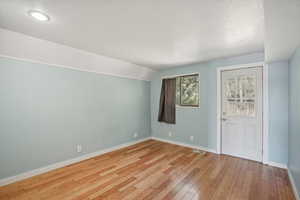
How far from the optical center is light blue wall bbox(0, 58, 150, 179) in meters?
2.15

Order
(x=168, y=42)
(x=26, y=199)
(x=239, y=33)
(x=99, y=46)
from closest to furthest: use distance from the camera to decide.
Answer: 1. (x=26, y=199)
2. (x=239, y=33)
3. (x=168, y=42)
4. (x=99, y=46)

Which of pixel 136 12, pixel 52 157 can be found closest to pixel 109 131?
pixel 52 157

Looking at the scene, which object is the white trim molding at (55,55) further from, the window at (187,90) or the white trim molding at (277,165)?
the white trim molding at (277,165)

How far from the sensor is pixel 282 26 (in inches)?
54.3

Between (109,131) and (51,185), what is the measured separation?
62.4 inches

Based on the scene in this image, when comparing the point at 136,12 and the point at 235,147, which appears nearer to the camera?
the point at 136,12

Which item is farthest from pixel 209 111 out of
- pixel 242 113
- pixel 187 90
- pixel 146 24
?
pixel 146 24

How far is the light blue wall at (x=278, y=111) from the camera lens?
2574mm

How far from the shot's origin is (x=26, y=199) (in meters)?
1.81

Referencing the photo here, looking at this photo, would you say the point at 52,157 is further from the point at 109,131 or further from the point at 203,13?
the point at 203,13

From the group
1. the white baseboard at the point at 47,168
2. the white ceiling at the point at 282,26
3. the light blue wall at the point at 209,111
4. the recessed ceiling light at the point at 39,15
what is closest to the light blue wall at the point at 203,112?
the light blue wall at the point at 209,111

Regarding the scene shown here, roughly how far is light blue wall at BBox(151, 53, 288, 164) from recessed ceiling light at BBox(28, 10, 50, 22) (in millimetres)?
3187

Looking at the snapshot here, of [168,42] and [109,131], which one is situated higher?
[168,42]

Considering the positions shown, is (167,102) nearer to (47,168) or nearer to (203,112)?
(203,112)
